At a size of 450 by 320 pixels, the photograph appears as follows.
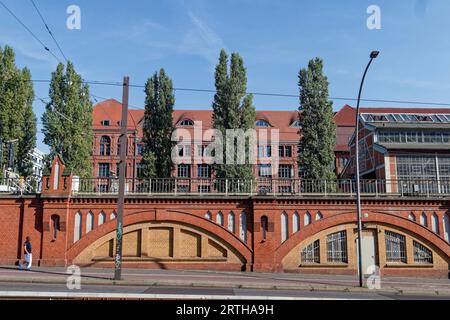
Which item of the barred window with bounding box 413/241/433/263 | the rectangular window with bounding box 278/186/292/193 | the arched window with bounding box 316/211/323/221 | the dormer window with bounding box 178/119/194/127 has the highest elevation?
the dormer window with bounding box 178/119/194/127

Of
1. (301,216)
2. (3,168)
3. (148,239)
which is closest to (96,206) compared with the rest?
(148,239)

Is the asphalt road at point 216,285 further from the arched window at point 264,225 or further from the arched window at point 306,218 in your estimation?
the arched window at point 306,218

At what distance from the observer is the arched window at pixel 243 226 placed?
20188 millimetres

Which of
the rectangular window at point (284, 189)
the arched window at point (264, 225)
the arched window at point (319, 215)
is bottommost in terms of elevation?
the arched window at point (264, 225)

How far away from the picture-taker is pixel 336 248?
20.5 m

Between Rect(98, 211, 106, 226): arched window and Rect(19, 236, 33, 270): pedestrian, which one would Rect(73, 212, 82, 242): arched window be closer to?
Rect(98, 211, 106, 226): arched window

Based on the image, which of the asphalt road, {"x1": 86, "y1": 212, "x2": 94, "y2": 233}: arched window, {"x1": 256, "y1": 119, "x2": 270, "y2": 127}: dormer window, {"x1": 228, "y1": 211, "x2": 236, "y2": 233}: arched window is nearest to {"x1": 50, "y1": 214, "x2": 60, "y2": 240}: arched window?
{"x1": 86, "y1": 212, "x2": 94, "y2": 233}: arched window

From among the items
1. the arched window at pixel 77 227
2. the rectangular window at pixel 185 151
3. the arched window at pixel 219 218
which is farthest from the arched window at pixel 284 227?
the rectangular window at pixel 185 151

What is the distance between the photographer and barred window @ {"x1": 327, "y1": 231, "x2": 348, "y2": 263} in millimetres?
20484

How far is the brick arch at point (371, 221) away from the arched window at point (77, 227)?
10653 millimetres

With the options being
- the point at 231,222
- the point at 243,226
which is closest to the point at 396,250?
the point at 243,226

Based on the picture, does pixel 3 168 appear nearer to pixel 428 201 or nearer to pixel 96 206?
pixel 96 206

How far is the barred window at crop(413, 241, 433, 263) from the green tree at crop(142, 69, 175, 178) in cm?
1948

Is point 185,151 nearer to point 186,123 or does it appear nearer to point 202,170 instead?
point 202,170
